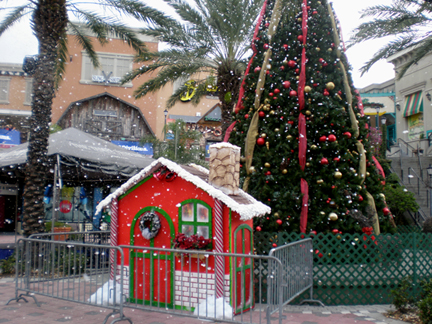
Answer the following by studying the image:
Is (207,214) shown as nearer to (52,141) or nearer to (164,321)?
(164,321)

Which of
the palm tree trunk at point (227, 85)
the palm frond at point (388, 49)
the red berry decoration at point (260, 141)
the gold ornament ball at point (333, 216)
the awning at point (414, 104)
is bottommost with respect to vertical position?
the gold ornament ball at point (333, 216)

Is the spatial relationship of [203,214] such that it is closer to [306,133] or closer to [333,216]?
[333,216]

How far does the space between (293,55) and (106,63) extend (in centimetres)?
2441

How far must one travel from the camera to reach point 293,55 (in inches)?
303

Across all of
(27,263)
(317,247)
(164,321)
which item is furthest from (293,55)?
(27,263)

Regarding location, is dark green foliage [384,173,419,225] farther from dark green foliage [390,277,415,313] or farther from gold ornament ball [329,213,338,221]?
dark green foliage [390,277,415,313]

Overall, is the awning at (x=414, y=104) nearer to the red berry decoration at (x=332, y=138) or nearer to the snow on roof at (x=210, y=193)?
the red berry decoration at (x=332, y=138)

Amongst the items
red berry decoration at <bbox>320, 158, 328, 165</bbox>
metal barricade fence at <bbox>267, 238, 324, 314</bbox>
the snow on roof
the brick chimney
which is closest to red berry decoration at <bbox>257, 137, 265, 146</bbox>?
red berry decoration at <bbox>320, 158, 328, 165</bbox>

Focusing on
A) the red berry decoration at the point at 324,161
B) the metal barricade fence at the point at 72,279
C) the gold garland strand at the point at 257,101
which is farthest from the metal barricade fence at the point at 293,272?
the metal barricade fence at the point at 72,279

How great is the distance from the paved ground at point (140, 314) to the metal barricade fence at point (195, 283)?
0.20 meters

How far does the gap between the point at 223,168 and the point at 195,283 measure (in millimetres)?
1749

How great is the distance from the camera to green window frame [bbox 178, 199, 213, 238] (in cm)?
576

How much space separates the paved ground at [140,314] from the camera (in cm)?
553

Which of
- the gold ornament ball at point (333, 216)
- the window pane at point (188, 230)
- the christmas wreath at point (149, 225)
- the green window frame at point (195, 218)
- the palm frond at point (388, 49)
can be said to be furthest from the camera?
the palm frond at point (388, 49)
